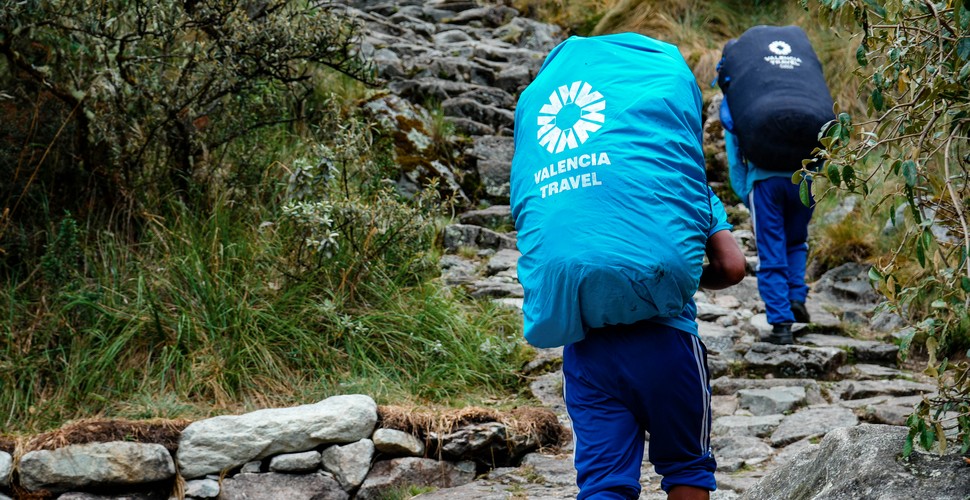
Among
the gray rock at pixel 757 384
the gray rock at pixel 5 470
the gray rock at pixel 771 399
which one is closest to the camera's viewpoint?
the gray rock at pixel 5 470

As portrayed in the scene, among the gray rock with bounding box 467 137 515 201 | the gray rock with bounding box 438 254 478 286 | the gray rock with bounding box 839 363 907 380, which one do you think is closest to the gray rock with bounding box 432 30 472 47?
the gray rock with bounding box 467 137 515 201

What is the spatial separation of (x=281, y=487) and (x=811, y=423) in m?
2.52

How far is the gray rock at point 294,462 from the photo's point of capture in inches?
173

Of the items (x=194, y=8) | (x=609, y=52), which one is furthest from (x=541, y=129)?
(x=194, y=8)

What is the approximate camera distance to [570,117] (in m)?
2.49

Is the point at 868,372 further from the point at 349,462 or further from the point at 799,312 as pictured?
the point at 349,462

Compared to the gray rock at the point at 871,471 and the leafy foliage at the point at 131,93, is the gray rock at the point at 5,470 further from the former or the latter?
the gray rock at the point at 871,471

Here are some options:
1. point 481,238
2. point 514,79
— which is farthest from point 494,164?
point 514,79

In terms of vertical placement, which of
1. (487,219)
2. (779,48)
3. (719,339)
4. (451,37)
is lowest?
(719,339)

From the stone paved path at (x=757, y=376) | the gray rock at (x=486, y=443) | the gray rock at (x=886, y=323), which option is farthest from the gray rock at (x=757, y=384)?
the gray rock at (x=886, y=323)

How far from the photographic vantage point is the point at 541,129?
2564 mm

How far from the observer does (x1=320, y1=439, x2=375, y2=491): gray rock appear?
4.43 metres

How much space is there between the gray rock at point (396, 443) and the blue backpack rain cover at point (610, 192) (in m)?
2.15

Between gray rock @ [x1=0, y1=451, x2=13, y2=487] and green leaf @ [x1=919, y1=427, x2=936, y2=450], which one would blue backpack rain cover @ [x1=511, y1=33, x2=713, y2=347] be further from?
gray rock @ [x1=0, y1=451, x2=13, y2=487]
